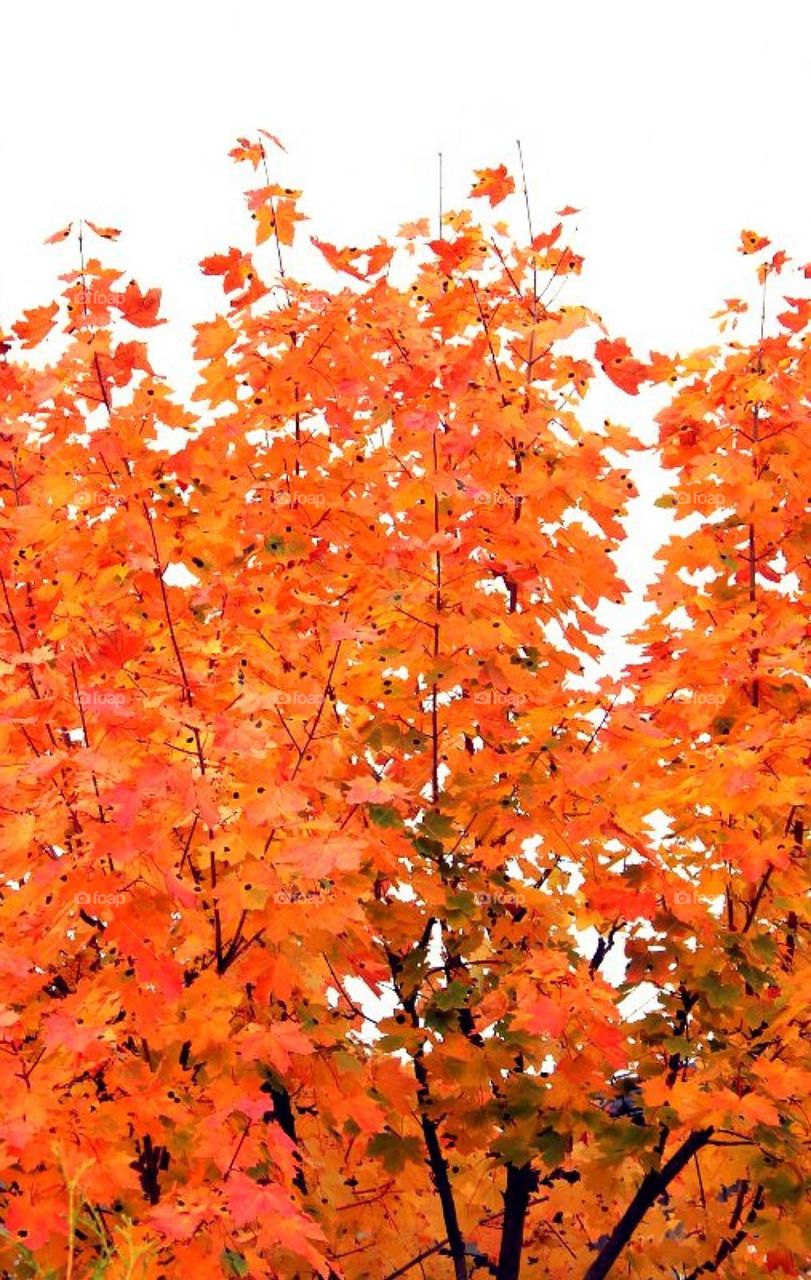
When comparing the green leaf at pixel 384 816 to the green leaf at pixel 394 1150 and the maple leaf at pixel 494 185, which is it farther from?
the maple leaf at pixel 494 185

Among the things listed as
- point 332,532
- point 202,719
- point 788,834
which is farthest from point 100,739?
point 788,834

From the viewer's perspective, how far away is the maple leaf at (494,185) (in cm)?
600

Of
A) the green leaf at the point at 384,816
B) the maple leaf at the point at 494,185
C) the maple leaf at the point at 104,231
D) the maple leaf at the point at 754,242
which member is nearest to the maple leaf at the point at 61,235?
the maple leaf at the point at 104,231

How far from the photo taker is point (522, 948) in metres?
5.69

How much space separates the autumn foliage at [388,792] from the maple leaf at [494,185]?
0.03 meters

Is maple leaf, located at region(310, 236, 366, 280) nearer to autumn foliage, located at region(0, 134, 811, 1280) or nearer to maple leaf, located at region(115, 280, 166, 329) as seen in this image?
autumn foliage, located at region(0, 134, 811, 1280)

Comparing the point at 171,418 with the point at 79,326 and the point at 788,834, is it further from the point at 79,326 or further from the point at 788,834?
the point at 788,834

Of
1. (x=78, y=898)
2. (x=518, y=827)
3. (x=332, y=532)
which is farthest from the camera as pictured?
(x=332, y=532)

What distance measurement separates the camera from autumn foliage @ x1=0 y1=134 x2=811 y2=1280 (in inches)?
174

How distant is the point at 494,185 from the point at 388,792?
123 inches

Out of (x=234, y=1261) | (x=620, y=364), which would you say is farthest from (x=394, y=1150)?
(x=620, y=364)

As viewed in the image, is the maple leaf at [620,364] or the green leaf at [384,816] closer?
the green leaf at [384,816]

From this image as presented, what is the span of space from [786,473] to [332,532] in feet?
6.62

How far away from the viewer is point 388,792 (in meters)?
4.21
